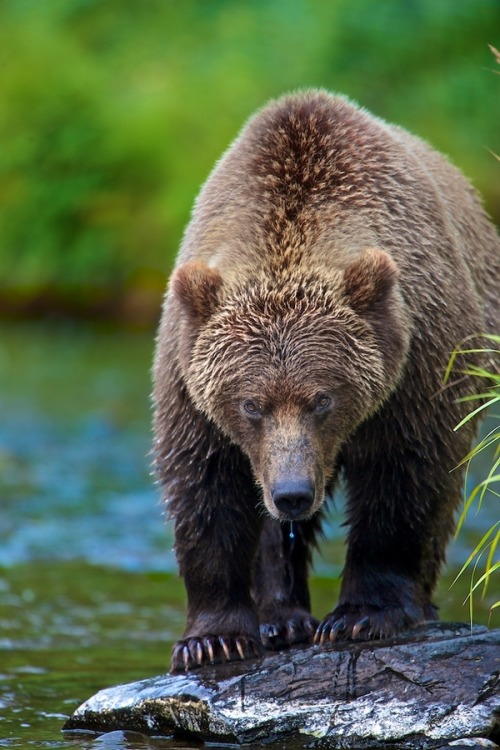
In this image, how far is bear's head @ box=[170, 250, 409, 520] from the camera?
6102mm

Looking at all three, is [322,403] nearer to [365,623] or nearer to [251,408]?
[251,408]

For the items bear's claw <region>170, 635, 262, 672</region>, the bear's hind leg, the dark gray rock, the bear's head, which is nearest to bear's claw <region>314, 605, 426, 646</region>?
the dark gray rock

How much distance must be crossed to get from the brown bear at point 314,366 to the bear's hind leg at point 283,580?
0.10 m

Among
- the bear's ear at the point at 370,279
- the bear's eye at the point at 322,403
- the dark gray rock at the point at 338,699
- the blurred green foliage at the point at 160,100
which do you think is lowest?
the dark gray rock at the point at 338,699

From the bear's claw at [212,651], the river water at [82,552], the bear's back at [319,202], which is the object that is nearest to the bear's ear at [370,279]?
the bear's back at [319,202]

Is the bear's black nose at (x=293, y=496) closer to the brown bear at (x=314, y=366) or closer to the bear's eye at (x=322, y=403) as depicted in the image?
the brown bear at (x=314, y=366)

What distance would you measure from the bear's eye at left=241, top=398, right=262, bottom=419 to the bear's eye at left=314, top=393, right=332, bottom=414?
246 mm

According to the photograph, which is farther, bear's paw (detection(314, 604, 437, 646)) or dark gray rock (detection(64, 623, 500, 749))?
bear's paw (detection(314, 604, 437, 646))

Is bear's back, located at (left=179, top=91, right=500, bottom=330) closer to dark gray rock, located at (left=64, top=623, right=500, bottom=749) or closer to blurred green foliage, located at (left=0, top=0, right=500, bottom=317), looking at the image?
dark gray rock, located at (left=64, top=623, right=500, bottom=749)

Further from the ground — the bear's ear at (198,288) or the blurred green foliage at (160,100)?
the blurred green foliage at (160,100)

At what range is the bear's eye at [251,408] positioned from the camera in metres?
6.16

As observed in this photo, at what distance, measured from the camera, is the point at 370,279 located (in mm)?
6223

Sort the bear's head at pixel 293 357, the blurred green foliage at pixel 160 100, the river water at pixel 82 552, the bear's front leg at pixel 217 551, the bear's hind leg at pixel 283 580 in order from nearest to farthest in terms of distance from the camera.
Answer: the bear's head at pixel 293 357 < the bear's front leg at pixel 217 551 < the bear's hind leg at pixel 283 580 < the river water at pixel 82 552 < the blurred green foliage at pixel 160 100

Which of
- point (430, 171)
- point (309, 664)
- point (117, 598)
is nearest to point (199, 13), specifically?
point (117, 598)
